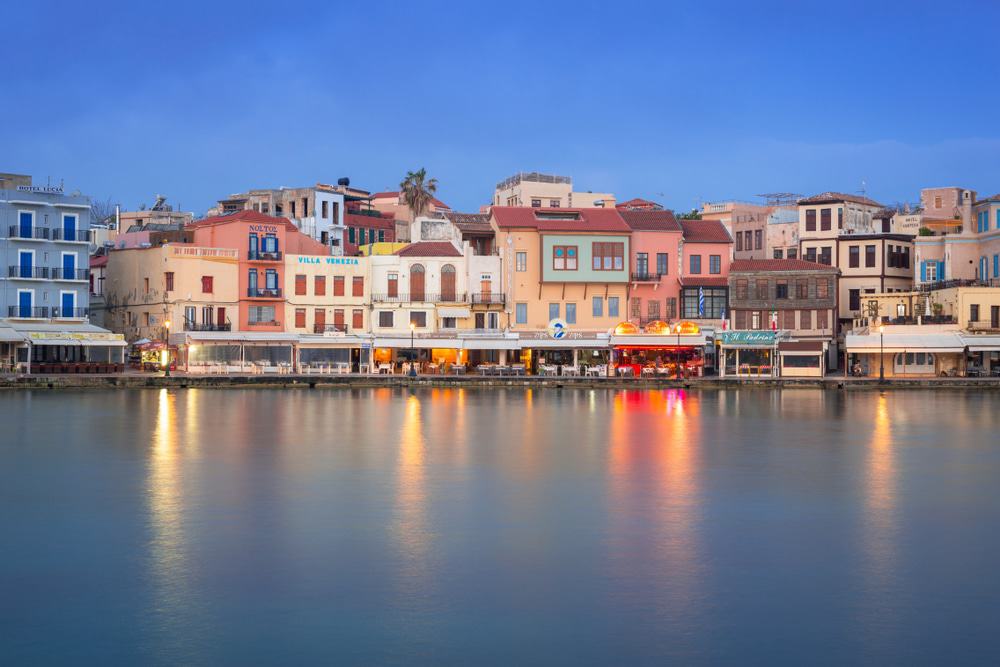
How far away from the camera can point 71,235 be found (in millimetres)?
58188

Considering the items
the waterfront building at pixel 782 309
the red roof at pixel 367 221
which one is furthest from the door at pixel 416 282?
the red roof at pixel 367 221

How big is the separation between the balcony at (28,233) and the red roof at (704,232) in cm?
3418

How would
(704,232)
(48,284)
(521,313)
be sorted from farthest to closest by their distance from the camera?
(704,232)
(521,313)
(48,284)

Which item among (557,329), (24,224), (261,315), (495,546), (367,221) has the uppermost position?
(367,221)

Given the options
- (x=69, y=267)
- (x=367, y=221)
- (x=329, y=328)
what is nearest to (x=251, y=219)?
(x=329, y=328)

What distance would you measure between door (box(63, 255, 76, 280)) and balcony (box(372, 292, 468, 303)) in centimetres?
1559

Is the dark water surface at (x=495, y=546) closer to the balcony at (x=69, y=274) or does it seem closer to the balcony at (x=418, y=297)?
the balcony at (x=69, y=274)

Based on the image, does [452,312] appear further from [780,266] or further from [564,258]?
[780,266]

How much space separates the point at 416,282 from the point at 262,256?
848 cm

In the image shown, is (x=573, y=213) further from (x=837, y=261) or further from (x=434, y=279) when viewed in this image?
(x=837, y=261)

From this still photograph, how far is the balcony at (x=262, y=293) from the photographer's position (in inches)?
2406

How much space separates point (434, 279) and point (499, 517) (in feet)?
138

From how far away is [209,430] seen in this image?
34781 mm

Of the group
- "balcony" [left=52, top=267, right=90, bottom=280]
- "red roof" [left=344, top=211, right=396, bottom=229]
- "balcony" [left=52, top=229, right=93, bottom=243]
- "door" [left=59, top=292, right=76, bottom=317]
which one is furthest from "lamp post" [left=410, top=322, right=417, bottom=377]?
"red roof" [left=344, top=211, right=396, bottom=229]
